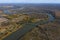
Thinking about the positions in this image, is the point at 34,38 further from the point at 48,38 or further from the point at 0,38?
the point at 0,38

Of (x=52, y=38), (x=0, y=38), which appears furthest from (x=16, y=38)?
(x=52, y=38)

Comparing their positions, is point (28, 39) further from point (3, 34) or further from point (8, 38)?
point (3, 34)

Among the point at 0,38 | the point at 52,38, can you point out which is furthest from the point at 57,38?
the point at 0,38

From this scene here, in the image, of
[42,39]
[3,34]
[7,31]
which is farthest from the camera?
[7,31]

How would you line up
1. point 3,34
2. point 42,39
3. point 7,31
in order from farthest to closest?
point 7,31 < point 3,34 < point 42,39

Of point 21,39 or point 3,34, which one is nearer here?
point 21,39

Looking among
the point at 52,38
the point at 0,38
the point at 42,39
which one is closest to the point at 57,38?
the point at 52,38

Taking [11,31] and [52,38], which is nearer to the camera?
[52,38]
